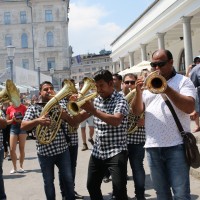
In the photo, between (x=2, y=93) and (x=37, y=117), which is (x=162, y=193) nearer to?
(x=37, y=117)

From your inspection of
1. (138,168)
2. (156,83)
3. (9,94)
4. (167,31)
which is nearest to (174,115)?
(156,83)

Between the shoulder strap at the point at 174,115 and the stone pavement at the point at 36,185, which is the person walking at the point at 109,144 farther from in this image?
the stone pavement at the point at 36,185

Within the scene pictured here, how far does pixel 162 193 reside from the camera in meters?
3.87

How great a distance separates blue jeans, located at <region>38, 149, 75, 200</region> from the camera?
5.00 meters

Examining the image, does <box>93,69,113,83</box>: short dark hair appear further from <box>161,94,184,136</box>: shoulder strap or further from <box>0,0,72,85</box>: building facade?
<box>0,0,72,85</box>: building facade

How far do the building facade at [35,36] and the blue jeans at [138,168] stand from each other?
69.7 metres

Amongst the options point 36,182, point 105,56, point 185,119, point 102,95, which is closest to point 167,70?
point 185,119

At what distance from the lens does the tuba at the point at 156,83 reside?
3.40m

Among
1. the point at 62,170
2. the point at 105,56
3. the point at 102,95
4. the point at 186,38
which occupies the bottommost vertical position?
the point at 62,170

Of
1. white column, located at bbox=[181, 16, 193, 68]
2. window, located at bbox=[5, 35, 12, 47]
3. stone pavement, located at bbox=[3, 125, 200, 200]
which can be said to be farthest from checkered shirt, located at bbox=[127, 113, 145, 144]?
window, located at bbox=[5, 35, 12, 47]

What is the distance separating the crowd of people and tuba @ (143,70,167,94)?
1.6 inches

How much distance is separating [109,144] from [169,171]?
0.83 meters

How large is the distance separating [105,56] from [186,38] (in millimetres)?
100566

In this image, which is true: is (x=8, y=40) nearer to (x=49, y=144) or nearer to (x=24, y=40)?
(x=24, y=40)
